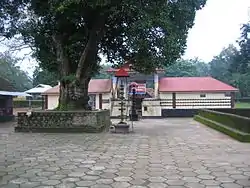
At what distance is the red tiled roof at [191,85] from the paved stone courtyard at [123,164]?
18604 millimetres

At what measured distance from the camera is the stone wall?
13.0 metres

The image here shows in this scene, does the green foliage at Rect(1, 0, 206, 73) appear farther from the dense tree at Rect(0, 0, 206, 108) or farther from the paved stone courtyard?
the paved stone courtyard

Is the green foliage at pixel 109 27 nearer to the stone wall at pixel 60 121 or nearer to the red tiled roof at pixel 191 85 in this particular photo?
the stone wall at pixel 60 121

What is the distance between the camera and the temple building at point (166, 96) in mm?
27047

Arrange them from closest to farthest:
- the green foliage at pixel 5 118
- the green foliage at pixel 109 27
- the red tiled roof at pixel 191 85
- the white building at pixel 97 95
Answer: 1. the green foliage at pixel 109 27
2. the green foliage at pixel 5 118
3. the red tiled roof at pixel 191 85
4. the white building at pixel 97 95

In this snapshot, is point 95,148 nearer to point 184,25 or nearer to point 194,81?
point 184,25

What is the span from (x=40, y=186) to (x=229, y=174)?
2.91 meters

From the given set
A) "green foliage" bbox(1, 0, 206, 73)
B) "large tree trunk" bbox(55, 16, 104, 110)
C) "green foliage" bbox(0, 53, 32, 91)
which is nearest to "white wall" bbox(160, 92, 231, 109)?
"green foliage" bbox(1, 0, 206, 73)

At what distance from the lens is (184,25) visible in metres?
15.9

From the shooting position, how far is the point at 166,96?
93.2ft

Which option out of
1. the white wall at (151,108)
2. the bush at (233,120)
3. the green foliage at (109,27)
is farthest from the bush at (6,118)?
the bush at (233,120)

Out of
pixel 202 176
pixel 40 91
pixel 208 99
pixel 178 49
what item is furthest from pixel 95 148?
pixel 40 91

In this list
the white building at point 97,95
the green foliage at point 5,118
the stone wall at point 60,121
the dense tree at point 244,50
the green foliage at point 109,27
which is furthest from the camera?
the dense tree at point 244,50

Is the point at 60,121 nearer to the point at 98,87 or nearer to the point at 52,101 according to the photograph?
the point at 98,87
